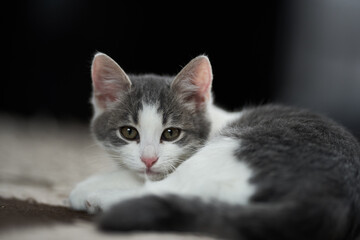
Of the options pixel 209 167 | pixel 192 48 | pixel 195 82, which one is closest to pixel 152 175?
pixel 209 167

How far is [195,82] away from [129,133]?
424mm

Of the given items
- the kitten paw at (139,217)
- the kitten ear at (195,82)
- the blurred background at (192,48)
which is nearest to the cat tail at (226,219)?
the kitten paw at (139,217)

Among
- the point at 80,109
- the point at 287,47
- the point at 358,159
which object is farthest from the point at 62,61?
the point at 358,159

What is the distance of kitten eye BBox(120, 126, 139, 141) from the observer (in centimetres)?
198

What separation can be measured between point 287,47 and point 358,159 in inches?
155

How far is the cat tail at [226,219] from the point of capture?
1.23 meters

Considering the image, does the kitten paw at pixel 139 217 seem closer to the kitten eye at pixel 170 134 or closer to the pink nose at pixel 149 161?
the pink nose at pixel 149 161

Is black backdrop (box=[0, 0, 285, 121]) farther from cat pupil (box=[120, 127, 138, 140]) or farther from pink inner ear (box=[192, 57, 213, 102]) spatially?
cat pupil (box=[120, 127, 138, 140])

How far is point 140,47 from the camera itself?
5332 millimetres

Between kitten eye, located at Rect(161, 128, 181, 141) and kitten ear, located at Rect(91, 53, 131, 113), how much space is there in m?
0.32

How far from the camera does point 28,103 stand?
5.27 metres

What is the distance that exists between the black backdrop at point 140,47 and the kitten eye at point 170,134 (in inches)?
128

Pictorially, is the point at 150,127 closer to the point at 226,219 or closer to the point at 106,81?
the point at 106,81

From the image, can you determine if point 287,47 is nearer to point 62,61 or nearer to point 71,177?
point 62,61
